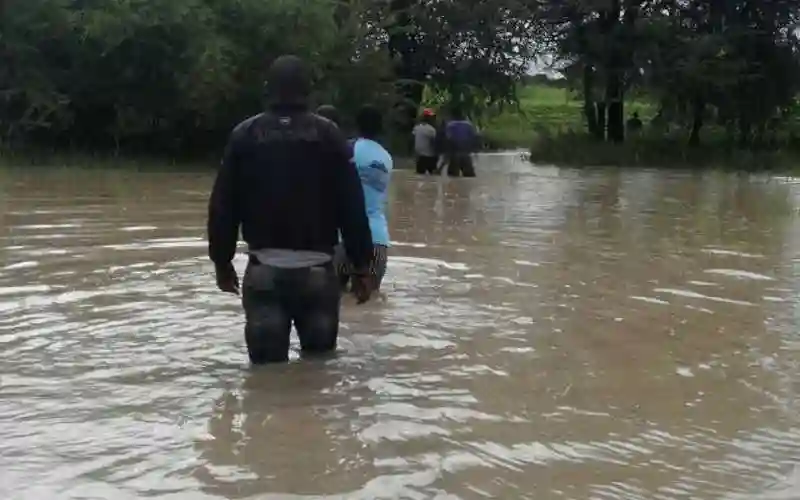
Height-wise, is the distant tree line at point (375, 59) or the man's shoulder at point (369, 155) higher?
the distant tree line at point (375, 59)

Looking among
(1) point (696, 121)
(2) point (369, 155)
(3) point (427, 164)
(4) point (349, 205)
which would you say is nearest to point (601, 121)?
(1) point (696, 121)

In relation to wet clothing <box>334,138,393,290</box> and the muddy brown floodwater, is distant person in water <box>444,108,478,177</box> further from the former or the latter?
wet clothing <box>334,138,393,290</box>

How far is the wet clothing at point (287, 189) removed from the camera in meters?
6.31

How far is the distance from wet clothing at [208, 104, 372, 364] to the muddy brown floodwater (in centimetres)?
53

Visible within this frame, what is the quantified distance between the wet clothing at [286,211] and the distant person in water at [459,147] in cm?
1897

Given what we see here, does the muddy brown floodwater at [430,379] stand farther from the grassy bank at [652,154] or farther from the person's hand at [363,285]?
the grassy bank at [652,154]

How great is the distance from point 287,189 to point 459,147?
63.6ft

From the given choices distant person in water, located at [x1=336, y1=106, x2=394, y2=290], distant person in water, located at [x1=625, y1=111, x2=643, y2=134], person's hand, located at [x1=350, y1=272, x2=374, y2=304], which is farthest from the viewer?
distant person in water, located at [x1=625, y1=111, x2=643, y2=134]

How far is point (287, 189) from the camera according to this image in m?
6.34

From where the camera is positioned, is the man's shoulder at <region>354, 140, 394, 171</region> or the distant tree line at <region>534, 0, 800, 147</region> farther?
the distant tree line at <region>534, 0, 800, 147</region>

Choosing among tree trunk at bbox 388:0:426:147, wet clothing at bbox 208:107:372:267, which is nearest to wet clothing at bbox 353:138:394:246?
wet clothing at bbox 208:107:372:267

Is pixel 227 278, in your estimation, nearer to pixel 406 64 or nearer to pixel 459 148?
pixel 459 148

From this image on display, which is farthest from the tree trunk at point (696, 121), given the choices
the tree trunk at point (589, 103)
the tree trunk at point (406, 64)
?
the tree trunk at point (406, 64)

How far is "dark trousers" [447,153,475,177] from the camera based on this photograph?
2573 centimetres
